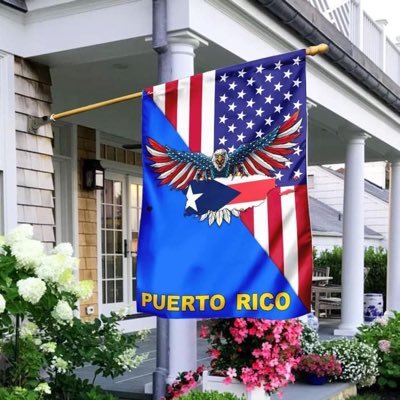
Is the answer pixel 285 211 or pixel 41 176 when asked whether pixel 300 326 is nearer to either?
pixel 285 211

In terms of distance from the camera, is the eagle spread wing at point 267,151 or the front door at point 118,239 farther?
the front door at point 118,239

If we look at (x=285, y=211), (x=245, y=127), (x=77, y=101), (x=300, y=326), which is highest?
(x=77, y=101)

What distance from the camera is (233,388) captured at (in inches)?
142

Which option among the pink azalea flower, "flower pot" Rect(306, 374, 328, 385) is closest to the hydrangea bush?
"flower pot" Rect(306, 374, 328, 385)

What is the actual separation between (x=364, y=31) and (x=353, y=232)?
2714 mm

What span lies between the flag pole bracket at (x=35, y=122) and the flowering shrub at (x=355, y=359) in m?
3.29

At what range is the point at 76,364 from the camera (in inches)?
143

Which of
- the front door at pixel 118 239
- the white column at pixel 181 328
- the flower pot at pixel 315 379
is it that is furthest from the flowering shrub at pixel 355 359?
the front door at pixel 118 239

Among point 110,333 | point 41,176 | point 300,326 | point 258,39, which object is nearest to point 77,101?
point 41,176

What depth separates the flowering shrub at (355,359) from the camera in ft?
18.2

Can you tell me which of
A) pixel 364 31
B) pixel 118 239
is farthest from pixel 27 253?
pixel 364 31

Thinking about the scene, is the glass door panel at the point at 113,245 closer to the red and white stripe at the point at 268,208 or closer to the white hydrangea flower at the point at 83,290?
the white hydrangea flower at the point at 83,290

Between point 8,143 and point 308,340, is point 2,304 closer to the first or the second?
point 8,143

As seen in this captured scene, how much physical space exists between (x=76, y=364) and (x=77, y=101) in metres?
3.95
